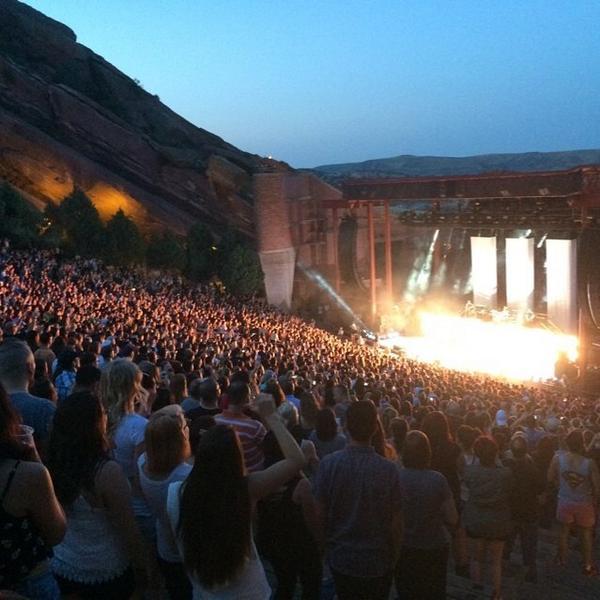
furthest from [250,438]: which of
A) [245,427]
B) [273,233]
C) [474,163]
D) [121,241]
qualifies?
[474,163]

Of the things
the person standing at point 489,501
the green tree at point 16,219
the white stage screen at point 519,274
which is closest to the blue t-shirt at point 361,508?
the person standing at point 489,501

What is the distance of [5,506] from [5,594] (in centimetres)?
93

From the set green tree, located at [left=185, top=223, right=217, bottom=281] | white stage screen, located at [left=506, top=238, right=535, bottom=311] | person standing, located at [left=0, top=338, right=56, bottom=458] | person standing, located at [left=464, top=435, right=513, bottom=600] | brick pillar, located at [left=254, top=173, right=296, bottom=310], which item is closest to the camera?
person standing, located at [left=0, top=338, right=56, bottom=458]

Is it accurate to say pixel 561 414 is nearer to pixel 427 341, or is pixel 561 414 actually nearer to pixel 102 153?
pixel 427 341

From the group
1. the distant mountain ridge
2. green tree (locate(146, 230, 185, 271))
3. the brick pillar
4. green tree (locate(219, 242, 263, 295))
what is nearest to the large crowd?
green tree (locate(146, 230, 185, 271))

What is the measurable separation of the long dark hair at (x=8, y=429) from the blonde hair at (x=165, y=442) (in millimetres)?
935

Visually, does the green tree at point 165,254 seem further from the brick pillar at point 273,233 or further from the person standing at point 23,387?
the person standing at point 23,387

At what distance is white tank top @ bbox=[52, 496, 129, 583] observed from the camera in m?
3.53

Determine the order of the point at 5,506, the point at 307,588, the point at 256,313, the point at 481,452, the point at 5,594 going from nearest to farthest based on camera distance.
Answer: the point at 5,594, the point at 5,506, the point at 307,588, the point at 481,452, the point at 256,313

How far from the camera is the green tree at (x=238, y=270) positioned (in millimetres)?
35469

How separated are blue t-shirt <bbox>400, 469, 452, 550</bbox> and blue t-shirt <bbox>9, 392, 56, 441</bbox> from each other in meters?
2.12

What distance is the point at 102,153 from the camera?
3881 cm

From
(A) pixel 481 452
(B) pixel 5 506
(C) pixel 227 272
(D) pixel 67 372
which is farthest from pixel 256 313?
(B) pixel 5 506

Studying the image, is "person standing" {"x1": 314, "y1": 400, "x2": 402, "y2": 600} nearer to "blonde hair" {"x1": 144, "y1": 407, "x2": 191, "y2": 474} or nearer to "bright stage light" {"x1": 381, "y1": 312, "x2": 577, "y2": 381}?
"blonde hair" {"x1": 144, "y1": 407, "x2": 191, "y2": 474}
